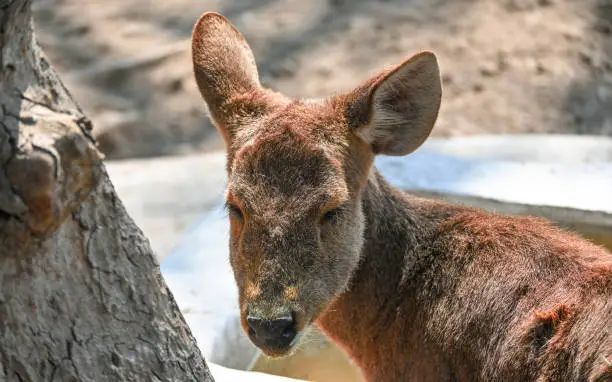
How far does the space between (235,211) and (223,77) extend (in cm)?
70

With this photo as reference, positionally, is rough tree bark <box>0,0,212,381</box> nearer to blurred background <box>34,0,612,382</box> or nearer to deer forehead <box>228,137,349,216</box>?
deer forehead <box>228,137,349,216</box>

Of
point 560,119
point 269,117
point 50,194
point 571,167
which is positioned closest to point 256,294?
point 269,117

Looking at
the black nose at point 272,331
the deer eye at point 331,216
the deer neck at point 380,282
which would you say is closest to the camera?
the black nose at point 272,331

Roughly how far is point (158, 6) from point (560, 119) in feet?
15.3

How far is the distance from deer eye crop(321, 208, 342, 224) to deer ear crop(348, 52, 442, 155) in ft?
1.20

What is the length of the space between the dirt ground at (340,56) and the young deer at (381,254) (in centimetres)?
486

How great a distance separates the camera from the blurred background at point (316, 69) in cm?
732

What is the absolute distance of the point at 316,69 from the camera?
9.48 m

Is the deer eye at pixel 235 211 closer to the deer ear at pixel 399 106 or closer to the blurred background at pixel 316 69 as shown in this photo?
the deer ear at pixel 399 106

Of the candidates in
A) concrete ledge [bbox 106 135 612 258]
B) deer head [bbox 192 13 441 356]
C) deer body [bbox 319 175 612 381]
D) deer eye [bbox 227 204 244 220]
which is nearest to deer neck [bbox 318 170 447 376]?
deer body [bbox 319 175 612 381]

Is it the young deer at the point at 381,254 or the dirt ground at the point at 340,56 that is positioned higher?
the young deer at the point at 381,254

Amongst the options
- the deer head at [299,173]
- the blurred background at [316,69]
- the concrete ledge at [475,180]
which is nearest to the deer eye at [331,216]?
the deer head at [299,173]

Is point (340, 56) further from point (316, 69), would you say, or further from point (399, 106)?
point (399, 106)

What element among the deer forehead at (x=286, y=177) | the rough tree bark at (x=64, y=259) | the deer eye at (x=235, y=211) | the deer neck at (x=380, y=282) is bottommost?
the deer neck at (x=380, y=282)
